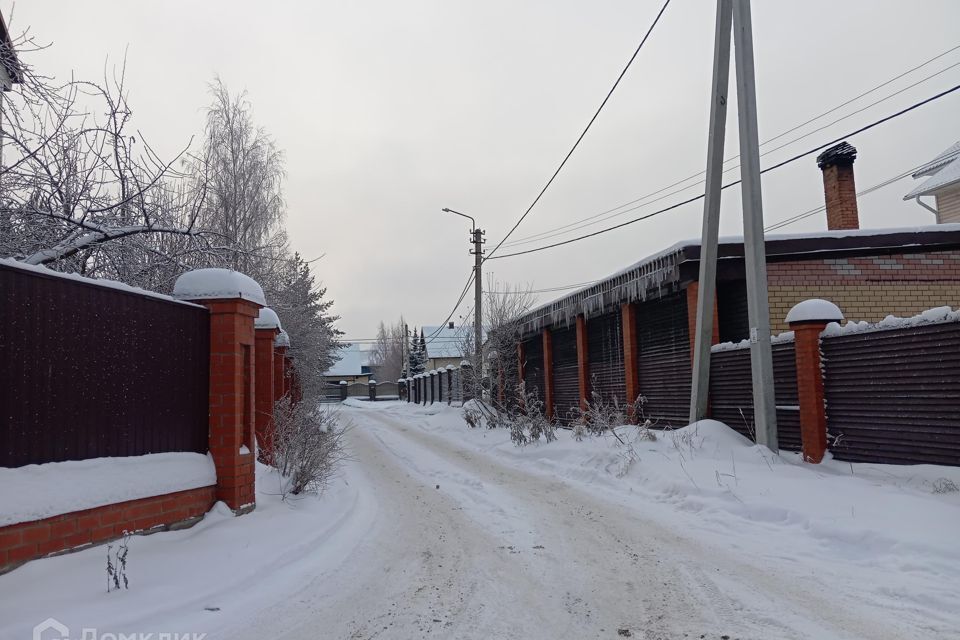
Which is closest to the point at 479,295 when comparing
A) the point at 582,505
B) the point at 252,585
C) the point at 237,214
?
the point at 237,214

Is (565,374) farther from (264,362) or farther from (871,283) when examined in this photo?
(264,362)

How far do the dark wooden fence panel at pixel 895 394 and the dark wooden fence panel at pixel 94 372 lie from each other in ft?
25.3

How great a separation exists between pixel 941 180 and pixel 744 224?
17.6 metres

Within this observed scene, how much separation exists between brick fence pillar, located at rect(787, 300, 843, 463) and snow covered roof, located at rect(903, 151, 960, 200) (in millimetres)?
17426

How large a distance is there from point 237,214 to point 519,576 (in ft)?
52.1

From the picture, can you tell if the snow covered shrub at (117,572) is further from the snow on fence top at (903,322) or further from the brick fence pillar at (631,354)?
the brick fence pillar at (631,354)

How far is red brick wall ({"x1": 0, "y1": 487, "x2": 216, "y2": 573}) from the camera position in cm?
398

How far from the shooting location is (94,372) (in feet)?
16.0

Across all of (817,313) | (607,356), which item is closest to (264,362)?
(817,313)

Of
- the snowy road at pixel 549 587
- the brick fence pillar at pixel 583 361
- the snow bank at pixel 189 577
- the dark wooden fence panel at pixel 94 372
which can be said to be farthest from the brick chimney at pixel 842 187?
the dark wooden fence panel at pixel 94 372

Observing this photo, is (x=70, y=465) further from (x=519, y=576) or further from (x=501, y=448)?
(x=501, y=448)

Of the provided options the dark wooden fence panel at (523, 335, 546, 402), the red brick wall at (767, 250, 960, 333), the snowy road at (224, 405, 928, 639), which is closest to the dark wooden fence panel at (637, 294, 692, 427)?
the red brick wall at (767, 250, 960, 333)

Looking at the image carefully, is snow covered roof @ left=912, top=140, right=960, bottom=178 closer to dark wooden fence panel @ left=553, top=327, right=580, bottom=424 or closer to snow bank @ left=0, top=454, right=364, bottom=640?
dark wooden fence panel @ left=553, top=327, right=580, bottom=424

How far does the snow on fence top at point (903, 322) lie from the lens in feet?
22.9
